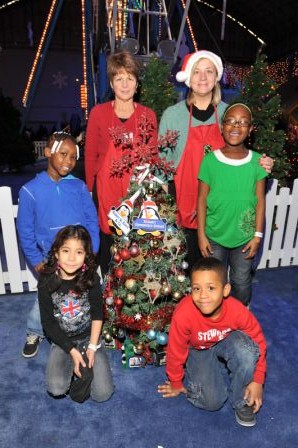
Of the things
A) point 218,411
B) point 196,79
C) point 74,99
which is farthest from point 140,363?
point 74,99

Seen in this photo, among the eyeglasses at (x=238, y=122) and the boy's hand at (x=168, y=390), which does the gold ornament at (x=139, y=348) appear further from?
the eyeglasses at (x=238, y=122)

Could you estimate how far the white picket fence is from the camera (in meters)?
3.81

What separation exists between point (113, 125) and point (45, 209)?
2.74 ft

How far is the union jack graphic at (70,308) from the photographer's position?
2.60 metres

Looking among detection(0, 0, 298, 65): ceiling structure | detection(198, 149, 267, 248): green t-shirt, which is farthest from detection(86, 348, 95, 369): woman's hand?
detection(0, 0, 298, 65): ceiling structure

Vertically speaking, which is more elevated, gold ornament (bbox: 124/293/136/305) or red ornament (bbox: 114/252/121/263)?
red ornament (bbox: 114/252/121/263)

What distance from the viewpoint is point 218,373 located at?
256cm

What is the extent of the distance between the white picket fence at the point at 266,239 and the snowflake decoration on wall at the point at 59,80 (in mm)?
20694

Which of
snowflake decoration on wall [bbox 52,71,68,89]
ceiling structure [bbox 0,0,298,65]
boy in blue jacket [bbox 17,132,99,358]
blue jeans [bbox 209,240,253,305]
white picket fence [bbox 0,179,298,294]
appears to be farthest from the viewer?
ceiling structure [bbox 0,0,298,65]

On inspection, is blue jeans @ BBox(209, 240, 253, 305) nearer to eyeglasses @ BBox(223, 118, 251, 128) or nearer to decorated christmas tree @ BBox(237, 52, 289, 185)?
eyeglasses @ BBox(223, 118, 251, 128)

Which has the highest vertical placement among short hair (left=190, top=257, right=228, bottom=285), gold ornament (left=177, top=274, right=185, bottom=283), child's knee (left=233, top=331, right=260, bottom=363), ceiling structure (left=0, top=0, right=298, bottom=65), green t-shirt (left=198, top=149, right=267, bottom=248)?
ceiling structure (left=0, top=0, right=298, bottom=65)

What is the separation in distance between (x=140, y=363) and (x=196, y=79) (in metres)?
2.22

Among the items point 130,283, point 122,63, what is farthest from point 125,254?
point 122,63

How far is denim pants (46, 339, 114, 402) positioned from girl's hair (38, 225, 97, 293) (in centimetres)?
51
